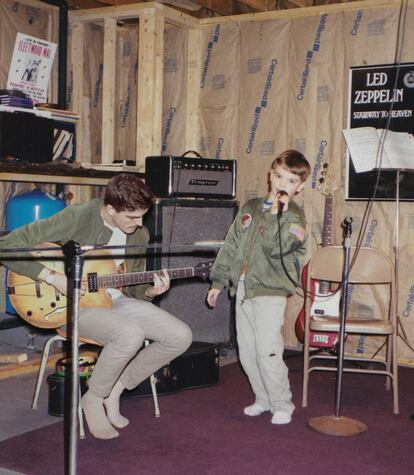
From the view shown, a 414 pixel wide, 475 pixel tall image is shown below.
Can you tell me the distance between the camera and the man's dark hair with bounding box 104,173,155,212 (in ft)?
9.57

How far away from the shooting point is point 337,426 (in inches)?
125

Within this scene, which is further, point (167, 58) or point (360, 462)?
point (167, 58)

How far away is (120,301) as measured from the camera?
321 centimetres

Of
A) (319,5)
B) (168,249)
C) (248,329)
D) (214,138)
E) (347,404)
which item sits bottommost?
(347,404)

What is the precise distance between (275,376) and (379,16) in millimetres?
2555

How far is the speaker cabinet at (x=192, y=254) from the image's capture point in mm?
4094

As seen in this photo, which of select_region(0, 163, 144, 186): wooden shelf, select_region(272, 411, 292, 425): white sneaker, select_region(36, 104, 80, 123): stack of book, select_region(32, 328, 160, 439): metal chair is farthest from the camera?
select_region(36, 104, 80, 123): stack of book

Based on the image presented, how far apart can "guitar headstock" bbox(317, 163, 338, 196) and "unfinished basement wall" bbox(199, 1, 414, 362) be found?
0.4 inches

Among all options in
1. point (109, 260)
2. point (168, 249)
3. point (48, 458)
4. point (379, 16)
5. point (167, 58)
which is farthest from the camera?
point (167, 58)

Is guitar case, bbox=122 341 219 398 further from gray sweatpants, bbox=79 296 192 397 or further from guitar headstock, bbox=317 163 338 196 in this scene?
guitar headstock, bbox=317 163 338 196

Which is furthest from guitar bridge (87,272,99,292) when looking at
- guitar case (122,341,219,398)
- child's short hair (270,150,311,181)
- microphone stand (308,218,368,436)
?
microphone stand (308,218,368,436)

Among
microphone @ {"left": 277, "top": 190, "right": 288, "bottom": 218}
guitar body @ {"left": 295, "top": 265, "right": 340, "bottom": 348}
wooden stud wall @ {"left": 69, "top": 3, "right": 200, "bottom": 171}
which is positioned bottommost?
guitar body @ {"left": 295, "top": 265, "right": 340, "bottom": 348}

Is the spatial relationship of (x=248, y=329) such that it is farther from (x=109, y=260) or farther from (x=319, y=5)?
(x=319, y=5)

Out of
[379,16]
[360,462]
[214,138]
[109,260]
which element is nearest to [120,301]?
[109,260]
